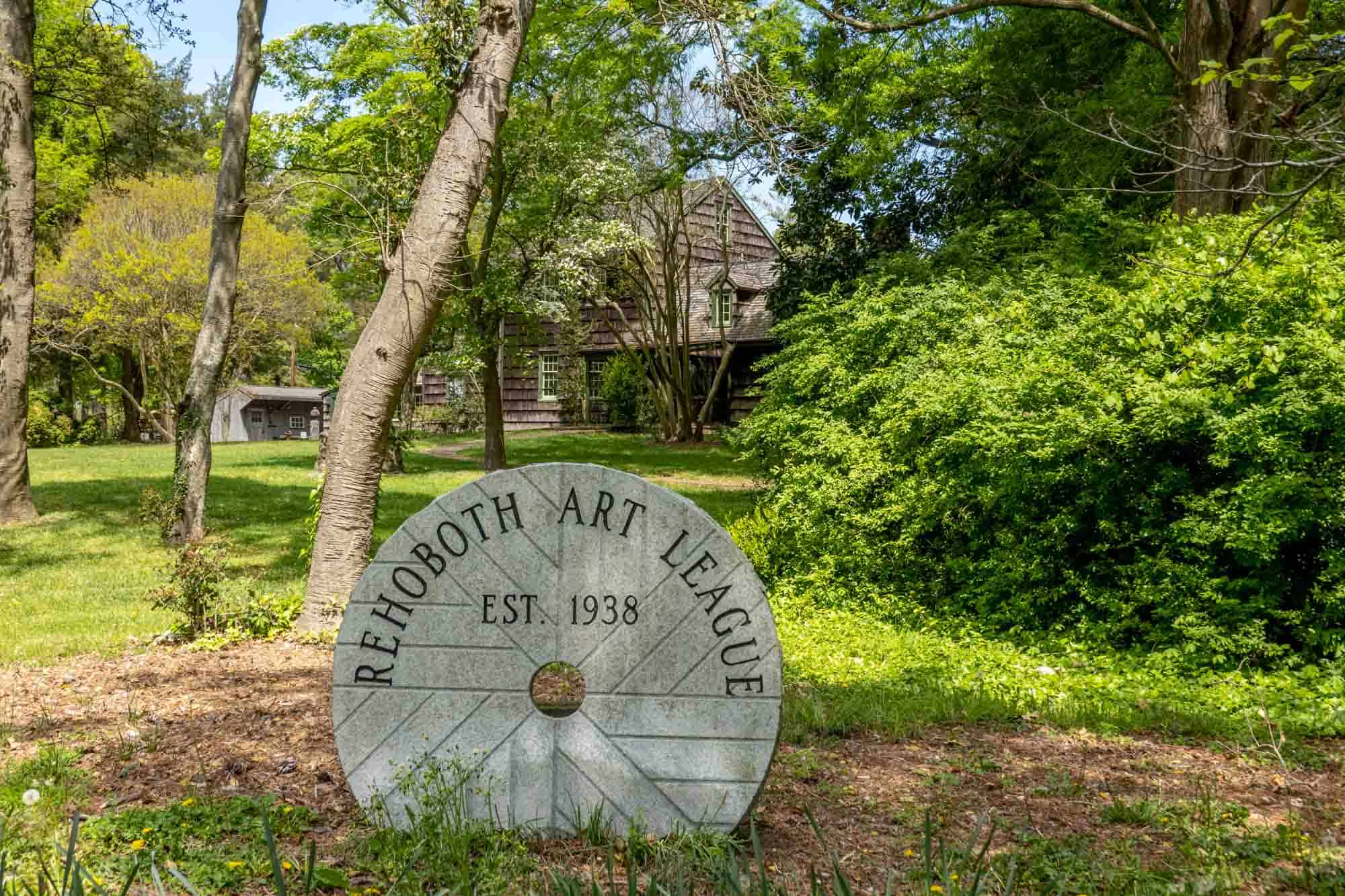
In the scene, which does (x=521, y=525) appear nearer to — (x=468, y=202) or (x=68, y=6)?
(x=468, y=202)

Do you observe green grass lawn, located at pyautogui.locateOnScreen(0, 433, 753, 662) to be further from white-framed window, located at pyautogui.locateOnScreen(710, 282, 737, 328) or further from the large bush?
white-framed window, located at pyautogui.locateOnScreen(710, 282, 737, 328)

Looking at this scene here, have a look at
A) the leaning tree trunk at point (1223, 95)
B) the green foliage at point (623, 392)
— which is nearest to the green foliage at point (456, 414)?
the green foliage at point (623, 392)

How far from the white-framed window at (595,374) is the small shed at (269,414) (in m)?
13.5

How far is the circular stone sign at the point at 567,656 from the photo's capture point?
3592mm

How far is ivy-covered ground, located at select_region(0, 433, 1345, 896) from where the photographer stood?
127 inches

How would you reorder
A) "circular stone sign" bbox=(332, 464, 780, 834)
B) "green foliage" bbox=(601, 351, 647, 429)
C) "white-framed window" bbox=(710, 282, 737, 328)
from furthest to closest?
"green foliage" bbox=(601, 351, 647, 429) < "white-framed window" bbox=(710, 282, 737, 328) < "circular stone sign" bbox=(332, 464, 780, 834)

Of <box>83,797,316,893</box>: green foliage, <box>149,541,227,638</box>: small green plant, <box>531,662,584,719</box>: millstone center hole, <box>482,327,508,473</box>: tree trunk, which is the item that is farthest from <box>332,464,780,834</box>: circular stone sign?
<box>482,327,508,473</box>: tree trunk

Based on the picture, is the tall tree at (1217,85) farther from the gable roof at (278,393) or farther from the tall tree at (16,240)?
the gable roof at (278,393)

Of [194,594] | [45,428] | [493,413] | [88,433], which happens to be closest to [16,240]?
[194,594]

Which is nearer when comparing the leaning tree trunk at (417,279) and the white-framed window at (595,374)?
the leaning tree trunk at (417,279)

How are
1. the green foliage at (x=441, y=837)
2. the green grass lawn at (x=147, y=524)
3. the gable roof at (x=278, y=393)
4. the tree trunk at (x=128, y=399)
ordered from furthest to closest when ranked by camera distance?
the gable roof at (x=278, y=393)
the tree trunk at (x=128, y=399)
the green grass lawn at (x=147, y=524)
the green foliage at (x=441, y=837)

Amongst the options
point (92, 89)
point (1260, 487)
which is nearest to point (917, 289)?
point (1260, 487)

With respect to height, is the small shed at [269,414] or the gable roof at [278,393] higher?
the gable roof at [278,393]

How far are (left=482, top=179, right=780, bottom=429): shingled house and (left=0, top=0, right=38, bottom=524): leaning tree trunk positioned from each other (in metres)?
13.3
